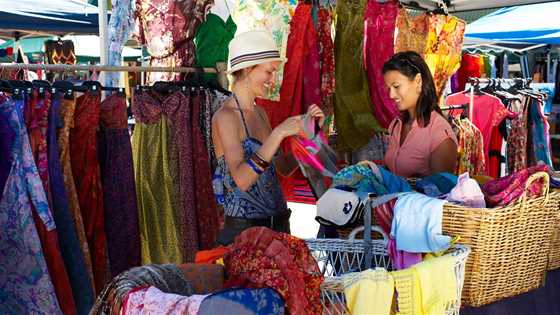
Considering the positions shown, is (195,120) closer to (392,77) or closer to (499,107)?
(392,77)

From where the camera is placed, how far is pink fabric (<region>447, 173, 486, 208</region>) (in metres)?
2.47

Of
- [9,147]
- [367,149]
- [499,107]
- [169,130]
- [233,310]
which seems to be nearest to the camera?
[233,310]

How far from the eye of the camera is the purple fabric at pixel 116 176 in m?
3.53

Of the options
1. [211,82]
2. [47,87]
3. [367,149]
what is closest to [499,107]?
[367,149]

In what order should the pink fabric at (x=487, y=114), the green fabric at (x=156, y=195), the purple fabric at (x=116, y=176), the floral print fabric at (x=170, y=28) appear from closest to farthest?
the purple fabric at (x=116, y=176)
the green fabric at (x=156, y=195)
the floral print fabric at (x=170, y=28)
the pink fabric at (x=487, y=114)

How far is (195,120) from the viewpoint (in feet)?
12.7

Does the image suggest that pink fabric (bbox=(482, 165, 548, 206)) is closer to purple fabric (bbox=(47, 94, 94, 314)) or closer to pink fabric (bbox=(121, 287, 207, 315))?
pink fabric (bbox=(121, 287, 207, 315))

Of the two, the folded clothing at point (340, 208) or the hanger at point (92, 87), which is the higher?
the hanger at point (92, 87)

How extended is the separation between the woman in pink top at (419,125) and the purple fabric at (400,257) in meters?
0.92

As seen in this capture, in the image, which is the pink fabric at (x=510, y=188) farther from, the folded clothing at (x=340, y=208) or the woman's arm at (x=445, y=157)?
the woman's arm at (x=445, y=157)

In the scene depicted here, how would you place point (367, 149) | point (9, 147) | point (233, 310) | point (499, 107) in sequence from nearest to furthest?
point (233, 310) < point (9, 147) < point (367, 149) < point (499, 107)

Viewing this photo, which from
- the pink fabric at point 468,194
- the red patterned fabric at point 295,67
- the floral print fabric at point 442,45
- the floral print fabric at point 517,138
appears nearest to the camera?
the pink fabric at point 468,194

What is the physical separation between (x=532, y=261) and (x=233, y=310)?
1.47 m

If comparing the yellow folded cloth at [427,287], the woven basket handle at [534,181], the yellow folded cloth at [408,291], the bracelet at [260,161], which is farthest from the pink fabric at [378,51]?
the yellow folded cloth at [408,291]
